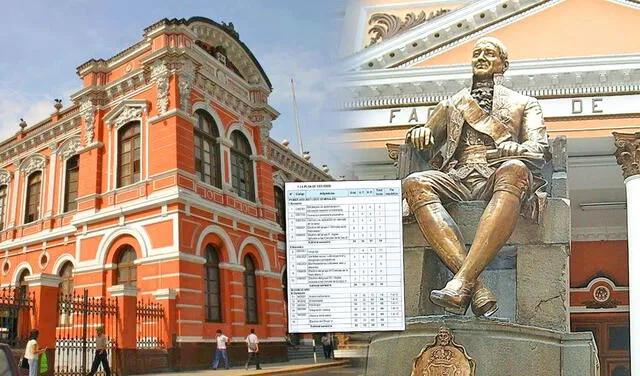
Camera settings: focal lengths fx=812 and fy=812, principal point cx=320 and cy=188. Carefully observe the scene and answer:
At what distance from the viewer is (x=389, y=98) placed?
5.86 meters

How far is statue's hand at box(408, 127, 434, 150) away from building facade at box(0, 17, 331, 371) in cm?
41

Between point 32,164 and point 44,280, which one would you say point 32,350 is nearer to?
point 44,280

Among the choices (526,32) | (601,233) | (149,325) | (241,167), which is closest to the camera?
(149,325)

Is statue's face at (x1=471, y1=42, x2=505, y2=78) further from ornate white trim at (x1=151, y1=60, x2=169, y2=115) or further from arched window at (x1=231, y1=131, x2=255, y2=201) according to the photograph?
ornate white trim at (x1=151, y1=60, x2=169, y2=115)

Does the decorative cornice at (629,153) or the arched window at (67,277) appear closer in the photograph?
the arched window at (67,277)

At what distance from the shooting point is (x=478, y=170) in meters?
2.00

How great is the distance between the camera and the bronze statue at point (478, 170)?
5.89 feet

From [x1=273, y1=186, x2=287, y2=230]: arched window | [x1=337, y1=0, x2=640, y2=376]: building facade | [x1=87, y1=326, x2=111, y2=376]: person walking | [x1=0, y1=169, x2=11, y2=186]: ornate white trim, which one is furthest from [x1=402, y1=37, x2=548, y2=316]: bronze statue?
[x1=337, y1=0, x2=640, y2=376]: building facade

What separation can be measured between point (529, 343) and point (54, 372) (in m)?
1.25

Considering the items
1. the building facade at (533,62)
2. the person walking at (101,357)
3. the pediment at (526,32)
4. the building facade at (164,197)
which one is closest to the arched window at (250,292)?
the building facade at (164,197)

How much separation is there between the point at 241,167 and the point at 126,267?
1.27 feet

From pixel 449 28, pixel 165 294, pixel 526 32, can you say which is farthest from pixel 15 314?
pixel 526 32

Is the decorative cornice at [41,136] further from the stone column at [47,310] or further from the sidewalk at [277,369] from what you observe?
the sidewalk at [277,369]

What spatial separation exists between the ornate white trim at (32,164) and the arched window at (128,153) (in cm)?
20
